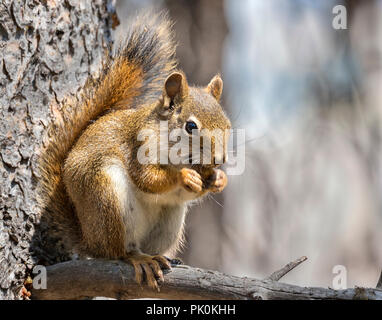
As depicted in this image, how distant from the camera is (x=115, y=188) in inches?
81.2

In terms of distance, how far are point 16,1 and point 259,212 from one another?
3818 millimetres

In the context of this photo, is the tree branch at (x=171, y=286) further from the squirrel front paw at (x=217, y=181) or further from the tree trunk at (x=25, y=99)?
the squirrel front paw at (x=217, y=181)

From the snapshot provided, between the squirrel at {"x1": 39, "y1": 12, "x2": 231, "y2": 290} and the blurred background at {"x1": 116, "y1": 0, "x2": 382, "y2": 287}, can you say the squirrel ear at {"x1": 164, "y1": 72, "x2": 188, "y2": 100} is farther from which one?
the blurred background at {"x1": 116, "y1": 0, "x2": 382, "y2": 287}

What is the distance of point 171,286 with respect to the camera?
1.86 metres

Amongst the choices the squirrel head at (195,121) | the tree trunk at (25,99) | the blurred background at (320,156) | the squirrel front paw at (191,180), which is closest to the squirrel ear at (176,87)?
the squirrel head at (195,121)

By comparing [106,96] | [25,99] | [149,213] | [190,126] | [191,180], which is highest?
[106,96]

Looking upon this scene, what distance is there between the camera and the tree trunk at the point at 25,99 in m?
2.04

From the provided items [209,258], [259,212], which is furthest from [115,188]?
[259,212]

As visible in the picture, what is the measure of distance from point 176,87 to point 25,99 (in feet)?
2.21

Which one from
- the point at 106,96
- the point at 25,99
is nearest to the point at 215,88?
the point at 106,96

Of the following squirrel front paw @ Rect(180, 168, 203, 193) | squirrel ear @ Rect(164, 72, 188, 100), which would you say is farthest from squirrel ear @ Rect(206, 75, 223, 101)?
squirrel front paw @ Rect(180, 168, 203, 193)

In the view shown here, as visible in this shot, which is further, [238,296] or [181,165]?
[181,165]

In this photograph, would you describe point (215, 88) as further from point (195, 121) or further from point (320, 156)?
point (320, 156)
